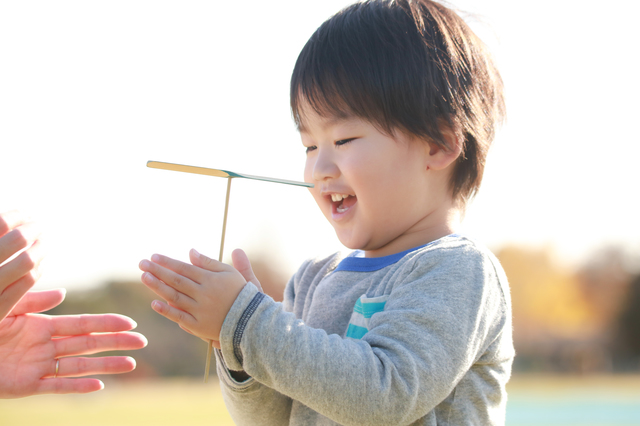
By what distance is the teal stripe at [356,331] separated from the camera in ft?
3.89

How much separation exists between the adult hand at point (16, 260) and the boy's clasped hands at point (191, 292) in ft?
1.28

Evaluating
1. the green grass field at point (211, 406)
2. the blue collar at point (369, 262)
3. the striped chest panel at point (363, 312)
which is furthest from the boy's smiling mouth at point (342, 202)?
the green grass field at point (211, 406)

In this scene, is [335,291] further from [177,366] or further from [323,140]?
[177,366]

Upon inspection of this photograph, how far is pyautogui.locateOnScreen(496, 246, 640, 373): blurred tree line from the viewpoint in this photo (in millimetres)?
20781

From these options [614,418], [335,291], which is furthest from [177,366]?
[335,291]

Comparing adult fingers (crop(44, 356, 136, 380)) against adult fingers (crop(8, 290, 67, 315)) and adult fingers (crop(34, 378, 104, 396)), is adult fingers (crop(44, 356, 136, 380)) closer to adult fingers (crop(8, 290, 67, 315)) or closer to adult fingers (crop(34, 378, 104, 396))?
adult fingers (crop(34, 378, 104, 396))

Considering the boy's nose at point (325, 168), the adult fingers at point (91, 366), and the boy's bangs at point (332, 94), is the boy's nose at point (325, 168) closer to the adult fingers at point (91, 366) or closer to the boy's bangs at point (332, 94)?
the boy's bangs at point (332, 94)

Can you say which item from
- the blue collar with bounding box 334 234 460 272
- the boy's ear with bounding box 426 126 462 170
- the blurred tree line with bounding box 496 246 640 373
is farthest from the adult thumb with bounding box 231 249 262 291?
the blurred tree line with bounding box 496 246 640 373

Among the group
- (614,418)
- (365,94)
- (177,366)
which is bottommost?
(177,366)

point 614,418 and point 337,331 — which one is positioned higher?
point 337,331

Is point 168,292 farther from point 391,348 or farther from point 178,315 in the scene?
point 391,348

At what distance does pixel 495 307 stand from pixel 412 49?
0.66 metres

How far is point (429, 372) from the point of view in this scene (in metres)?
1.01

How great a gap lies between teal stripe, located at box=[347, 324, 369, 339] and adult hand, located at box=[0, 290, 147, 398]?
0.63 metres
